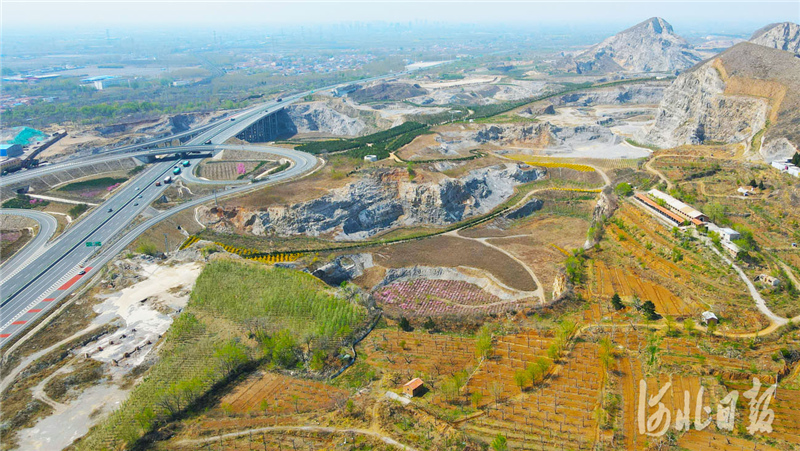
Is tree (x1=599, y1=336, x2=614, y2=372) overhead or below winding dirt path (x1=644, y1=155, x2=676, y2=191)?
below

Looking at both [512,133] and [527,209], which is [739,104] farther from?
[527,209]

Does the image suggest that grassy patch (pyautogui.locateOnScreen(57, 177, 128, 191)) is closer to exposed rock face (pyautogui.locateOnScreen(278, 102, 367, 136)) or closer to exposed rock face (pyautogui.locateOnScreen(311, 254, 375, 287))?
exposed rock face (pyautogui.locateOnScreen(311, 254, 375, 287))

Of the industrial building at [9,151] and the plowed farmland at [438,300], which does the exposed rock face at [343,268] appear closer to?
the plowed farmland at [438,300]

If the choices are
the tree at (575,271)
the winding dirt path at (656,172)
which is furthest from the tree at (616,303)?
the winding dirt path at (656,172)

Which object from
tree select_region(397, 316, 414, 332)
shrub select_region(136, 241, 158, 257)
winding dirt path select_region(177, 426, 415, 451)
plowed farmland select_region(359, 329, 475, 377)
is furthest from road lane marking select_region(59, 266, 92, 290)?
tree select_region(397, 316, 414, 332)

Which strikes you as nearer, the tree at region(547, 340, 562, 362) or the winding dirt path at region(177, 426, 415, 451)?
the winding dirt path at region(177, 426, 415, 451)

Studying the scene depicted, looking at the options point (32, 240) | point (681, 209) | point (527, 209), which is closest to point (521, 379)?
point (681, 209)

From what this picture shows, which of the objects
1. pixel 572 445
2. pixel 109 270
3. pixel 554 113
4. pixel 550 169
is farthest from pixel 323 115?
pixel 572 445
